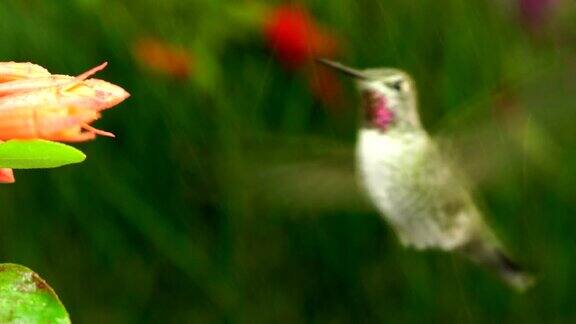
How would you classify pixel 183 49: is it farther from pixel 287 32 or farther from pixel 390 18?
pixel 390 18

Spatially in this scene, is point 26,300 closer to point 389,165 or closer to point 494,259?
point 389,165

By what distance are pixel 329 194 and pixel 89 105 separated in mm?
626

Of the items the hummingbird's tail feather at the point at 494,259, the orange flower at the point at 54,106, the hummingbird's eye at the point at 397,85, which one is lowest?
the hummingbird's tail feather at the point at 494,259

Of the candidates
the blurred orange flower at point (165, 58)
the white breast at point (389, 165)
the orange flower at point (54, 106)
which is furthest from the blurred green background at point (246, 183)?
the orange flower at point (54, 106)

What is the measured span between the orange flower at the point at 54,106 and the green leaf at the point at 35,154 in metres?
0.01

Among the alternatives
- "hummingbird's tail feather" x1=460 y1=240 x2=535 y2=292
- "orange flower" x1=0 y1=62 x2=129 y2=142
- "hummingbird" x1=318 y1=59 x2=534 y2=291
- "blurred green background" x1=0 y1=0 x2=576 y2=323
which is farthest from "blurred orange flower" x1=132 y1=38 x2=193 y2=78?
"orange flower" x1=0 y1=62 x2=129 y2=142

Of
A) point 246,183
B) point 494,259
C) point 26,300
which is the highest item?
point 26,300

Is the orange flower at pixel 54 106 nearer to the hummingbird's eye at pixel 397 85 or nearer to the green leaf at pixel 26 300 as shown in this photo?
the green leaf at pixel 26 300

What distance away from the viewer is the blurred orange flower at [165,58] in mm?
1034

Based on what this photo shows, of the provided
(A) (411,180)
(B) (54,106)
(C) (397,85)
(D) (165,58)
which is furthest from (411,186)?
(B) (54,106)

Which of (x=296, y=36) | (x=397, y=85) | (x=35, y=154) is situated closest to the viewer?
(x=35, y=154)

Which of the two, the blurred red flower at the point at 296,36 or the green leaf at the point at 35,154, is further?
the blurred red flower at the point at 296,36

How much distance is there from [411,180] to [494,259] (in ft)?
0.49

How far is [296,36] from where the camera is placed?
100cm
